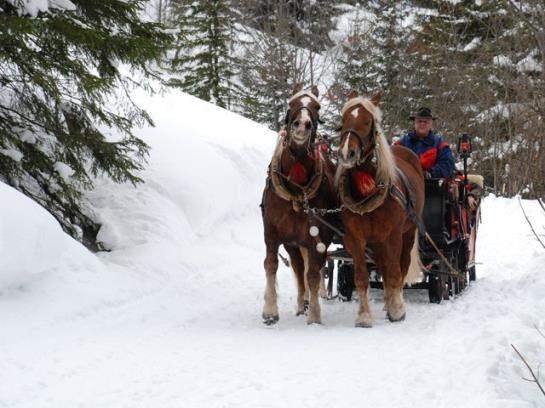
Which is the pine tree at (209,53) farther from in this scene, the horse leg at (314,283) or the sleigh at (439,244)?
the horse leg at (314,283)

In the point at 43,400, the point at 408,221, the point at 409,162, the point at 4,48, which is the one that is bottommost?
the point at 43,400

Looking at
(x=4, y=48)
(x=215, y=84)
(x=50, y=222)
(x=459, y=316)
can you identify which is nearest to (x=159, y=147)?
(x=4, y=48)

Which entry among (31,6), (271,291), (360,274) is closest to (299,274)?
(271,291)

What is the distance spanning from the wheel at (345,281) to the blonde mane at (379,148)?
1.82 m

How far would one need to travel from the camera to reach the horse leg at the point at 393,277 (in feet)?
19.6

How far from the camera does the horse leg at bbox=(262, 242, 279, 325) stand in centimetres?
603

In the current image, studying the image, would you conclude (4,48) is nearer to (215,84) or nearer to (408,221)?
(408,221)

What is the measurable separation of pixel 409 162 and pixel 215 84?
19.6 meters

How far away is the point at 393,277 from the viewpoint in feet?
19.7

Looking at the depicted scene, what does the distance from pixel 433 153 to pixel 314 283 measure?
2.70 metres

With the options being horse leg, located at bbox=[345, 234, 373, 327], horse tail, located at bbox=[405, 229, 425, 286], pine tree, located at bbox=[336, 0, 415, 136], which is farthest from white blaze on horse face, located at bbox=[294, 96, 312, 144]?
pine tree, located at bbox=[336, 0, 415, 136]

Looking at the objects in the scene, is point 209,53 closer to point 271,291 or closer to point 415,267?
point 415,267

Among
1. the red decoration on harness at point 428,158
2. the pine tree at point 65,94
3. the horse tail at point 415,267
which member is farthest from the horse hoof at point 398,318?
the pine tree at point 65,94

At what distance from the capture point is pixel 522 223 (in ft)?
48.4
